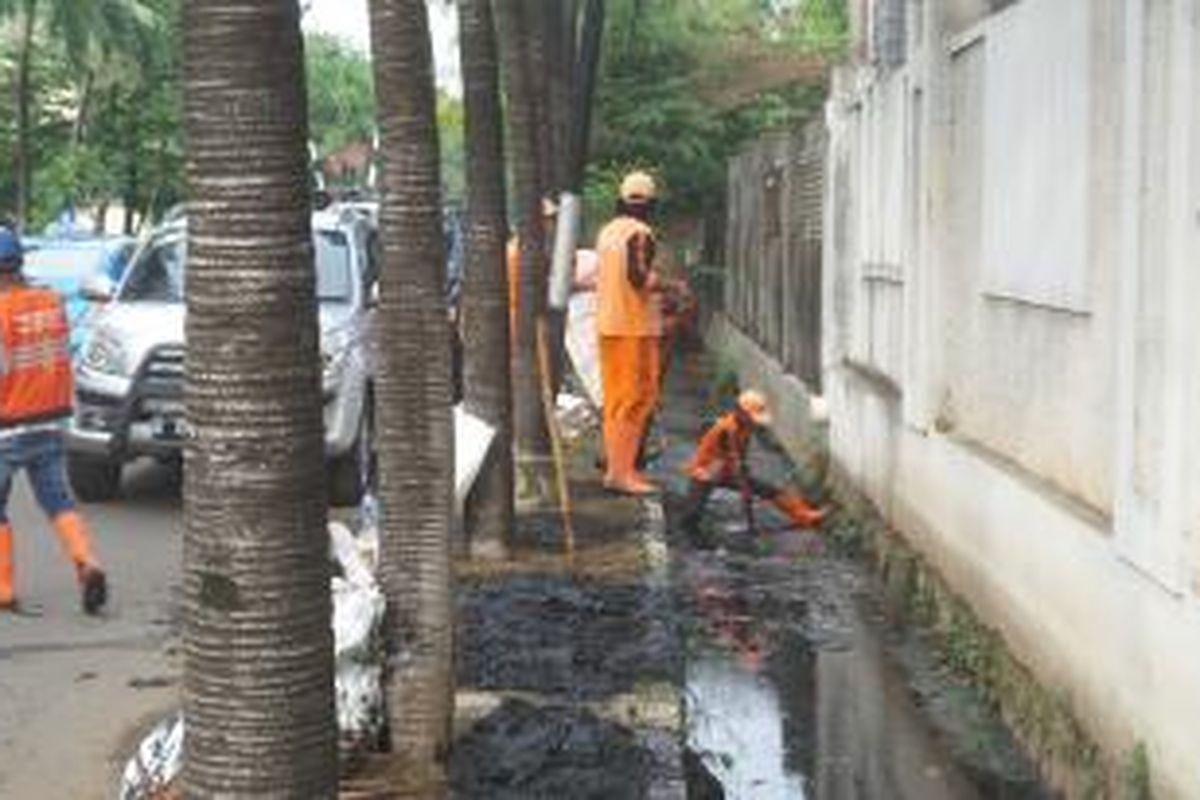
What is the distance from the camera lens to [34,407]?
10359 mm

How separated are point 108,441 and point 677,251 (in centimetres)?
2079

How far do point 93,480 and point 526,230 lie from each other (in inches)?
152

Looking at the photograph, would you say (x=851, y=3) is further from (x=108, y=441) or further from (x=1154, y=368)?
(x=1154, y=368)

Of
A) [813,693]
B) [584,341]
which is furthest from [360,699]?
→ [584,341]

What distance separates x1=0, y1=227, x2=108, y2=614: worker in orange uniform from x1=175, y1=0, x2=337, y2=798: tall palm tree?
6.52 metres

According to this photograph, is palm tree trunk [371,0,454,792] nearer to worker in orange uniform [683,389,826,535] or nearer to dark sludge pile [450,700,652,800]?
dark sludge pile [450,700,652,800]

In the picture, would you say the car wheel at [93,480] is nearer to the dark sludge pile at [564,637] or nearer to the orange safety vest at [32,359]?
the orange safety vest at [32,359]

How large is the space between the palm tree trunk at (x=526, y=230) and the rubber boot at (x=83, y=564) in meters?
2.30

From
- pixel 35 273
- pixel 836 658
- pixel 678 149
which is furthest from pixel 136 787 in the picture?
pixel 678 149

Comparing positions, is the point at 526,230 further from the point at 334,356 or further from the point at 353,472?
the point at 353,472

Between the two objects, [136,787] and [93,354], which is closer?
[136,787]

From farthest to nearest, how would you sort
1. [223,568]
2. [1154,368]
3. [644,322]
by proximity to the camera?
1. [644,322]
2. [1154,368]
3. [223,568]

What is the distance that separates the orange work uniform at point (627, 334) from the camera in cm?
1260

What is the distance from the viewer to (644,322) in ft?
41.8
